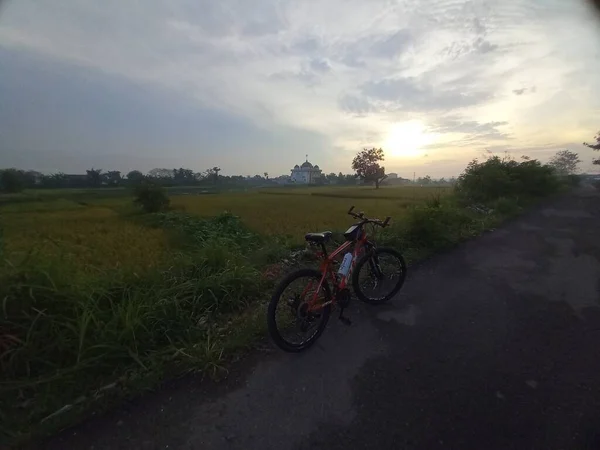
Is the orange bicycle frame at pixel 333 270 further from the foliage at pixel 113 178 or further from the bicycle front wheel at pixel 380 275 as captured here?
the foliage at pixel 113 178

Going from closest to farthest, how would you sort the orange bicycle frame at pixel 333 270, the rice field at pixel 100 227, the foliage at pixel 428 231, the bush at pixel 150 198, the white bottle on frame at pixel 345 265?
1. the orange bicycle frame at pixel 333 270
2. the white bottle on frame at pixel 345 265
3. the rice field at pixel 100 227
4. the foliage at pixel 428 231
5. the bush at pixel 150 198

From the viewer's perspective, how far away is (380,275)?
377 cm

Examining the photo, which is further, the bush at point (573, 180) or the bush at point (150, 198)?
the bush at point (573, 180)

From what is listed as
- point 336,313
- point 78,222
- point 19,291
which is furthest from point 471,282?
point 78,222

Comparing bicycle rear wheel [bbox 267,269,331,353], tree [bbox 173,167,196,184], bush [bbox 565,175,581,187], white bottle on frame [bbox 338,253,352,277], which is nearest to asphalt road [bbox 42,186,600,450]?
bicycle rear wheel [bbox 267,269,331,353]

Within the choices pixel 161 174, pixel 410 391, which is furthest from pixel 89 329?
pixel 161 174

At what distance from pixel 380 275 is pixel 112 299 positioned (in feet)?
10.8

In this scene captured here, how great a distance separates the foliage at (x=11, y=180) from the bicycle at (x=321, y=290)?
5064 millimetres

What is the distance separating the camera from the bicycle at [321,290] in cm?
271

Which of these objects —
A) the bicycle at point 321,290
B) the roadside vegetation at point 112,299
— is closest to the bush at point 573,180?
the roadside vegetation at point 112,299

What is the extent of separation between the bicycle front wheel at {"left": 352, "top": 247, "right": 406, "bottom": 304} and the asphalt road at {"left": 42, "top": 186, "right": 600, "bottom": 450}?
0.20 m

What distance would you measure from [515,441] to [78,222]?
24.2ft

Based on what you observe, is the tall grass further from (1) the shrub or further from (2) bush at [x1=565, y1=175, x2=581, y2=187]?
(2) bush at [x1=565, y1=175, x2=581, y2=187]

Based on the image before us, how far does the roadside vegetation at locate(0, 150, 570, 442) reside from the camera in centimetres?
226
